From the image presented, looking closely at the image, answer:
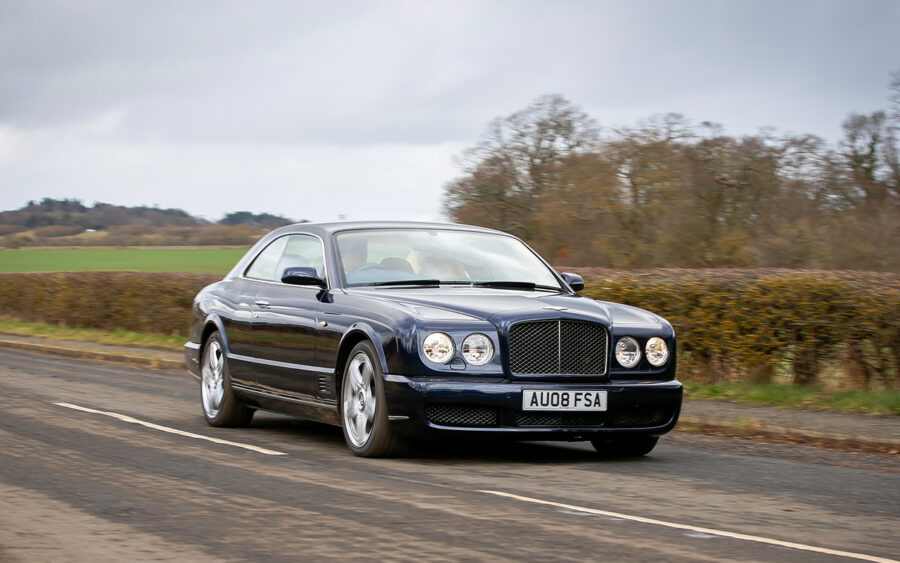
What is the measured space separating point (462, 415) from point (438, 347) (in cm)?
47

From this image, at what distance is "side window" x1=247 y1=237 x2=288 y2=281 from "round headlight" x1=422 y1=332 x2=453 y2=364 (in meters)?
2.73

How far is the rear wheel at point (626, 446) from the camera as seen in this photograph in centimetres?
908

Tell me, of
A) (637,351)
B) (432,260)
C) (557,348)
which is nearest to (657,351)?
(637,351)

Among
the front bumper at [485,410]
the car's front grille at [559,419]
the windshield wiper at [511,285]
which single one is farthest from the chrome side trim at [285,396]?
the car's front grille at [559,419]

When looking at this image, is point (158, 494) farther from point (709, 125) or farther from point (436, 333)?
point (709, 125)

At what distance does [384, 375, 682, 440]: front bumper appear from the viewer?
7953 millimetres

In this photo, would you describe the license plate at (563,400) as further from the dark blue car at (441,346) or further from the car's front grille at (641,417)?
the car's front grille at (641,417)

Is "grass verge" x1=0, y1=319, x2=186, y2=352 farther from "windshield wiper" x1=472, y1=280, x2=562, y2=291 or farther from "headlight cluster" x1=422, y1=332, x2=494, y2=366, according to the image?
"headlight cluster" x1=422, y1=332, x2=494, y2=366

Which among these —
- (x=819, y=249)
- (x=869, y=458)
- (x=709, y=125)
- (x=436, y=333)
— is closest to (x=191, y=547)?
(x=436, y=333)

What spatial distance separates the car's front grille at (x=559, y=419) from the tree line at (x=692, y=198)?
13952mm

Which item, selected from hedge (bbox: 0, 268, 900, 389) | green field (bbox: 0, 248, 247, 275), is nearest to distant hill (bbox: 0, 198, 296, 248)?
green field (bbox: 0, 248, 247, 275)

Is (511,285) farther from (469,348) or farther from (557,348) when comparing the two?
(469,348)

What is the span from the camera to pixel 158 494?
269 inches

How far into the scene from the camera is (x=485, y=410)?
805 cm
